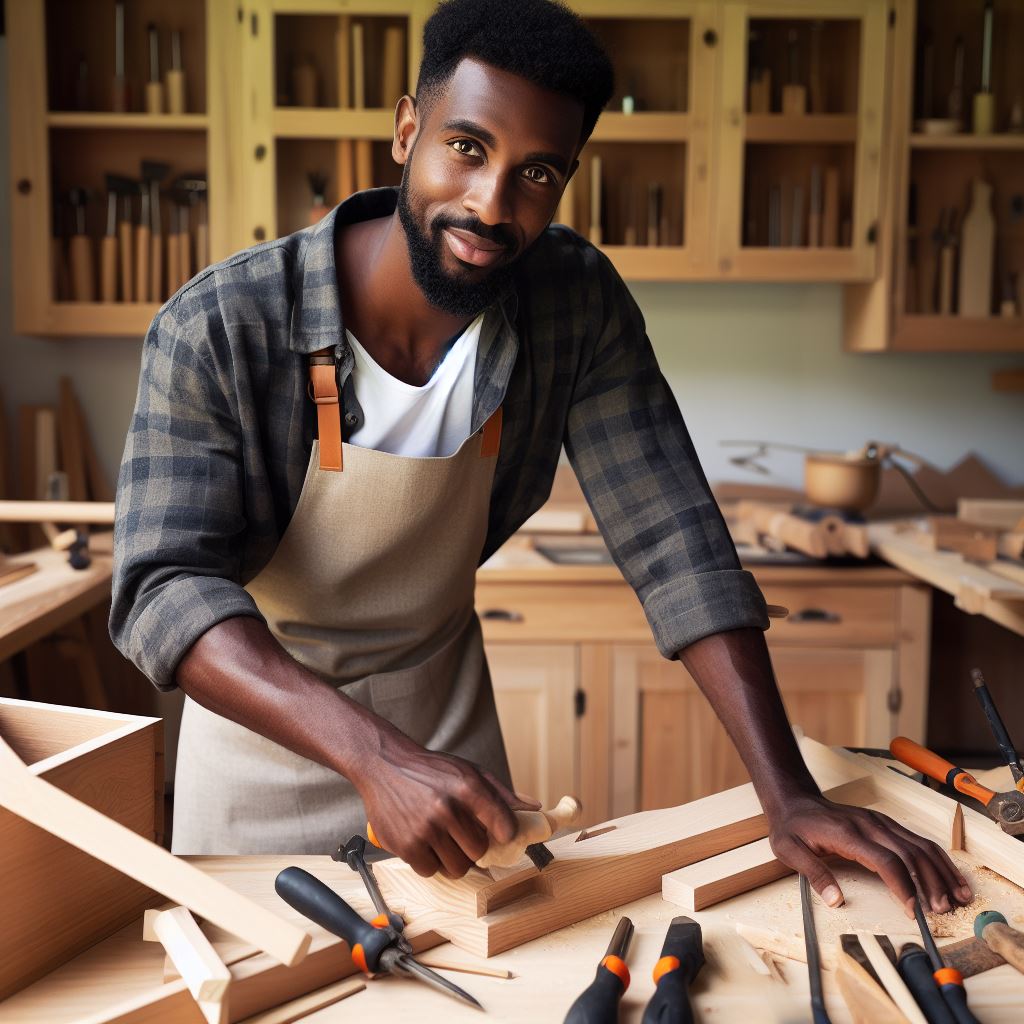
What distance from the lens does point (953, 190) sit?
3.05 metres

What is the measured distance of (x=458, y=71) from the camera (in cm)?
116

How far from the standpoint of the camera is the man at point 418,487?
0.98 meters

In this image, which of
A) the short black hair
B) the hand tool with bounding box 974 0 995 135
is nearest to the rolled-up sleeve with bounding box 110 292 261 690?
the short black hair

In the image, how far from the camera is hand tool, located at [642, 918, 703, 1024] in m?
0.74

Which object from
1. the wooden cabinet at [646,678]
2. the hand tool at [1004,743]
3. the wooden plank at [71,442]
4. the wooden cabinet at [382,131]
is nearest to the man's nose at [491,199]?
the hand tool at [1004,743]

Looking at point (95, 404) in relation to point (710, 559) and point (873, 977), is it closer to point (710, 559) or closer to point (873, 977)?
point (710, 559)

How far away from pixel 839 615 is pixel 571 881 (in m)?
1.84

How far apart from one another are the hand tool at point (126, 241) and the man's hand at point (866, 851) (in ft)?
7.94

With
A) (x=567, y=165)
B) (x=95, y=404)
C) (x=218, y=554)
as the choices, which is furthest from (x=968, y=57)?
(x=218, y=554)

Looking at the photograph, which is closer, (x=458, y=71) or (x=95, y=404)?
(x=458, y=71)

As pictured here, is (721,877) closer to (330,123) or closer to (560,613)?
(560,613)

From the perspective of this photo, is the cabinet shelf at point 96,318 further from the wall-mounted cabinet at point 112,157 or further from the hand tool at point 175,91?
the hand tool at point 175,91

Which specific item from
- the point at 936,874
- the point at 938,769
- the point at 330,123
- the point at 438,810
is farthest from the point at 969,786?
the point at 330,123

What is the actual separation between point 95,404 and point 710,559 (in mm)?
2400
